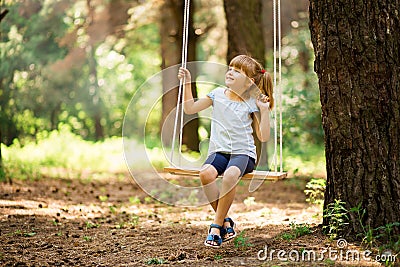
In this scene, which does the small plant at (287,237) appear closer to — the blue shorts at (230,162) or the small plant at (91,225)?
the blue shorts at (230,162)

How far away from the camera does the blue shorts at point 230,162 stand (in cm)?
449

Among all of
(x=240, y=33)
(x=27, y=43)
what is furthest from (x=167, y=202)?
(x=27, y=43)

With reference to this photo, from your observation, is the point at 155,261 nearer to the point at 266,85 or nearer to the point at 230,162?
the point at 230,162

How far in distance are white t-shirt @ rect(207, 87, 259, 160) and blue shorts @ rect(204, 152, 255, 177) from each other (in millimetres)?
39

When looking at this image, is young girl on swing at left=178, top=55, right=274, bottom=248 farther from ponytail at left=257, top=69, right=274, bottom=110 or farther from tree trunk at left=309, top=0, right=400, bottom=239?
tree trunk at left=309, top=0, right=400, bottom=239

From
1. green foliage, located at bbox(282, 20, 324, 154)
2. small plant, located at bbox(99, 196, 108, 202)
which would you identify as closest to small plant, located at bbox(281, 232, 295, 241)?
small plant, located at bbox(99, 196, 108, 202)

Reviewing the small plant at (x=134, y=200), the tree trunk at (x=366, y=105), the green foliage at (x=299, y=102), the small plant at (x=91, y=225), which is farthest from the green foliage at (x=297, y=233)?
the green foliage at (x=299, y=102)

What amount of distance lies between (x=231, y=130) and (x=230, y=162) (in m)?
0.27

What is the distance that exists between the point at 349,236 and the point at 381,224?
0.77 feet

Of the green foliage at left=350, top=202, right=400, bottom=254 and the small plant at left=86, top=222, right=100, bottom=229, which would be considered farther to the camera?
the small plant at left=86, top=222, right=100, bottom=229

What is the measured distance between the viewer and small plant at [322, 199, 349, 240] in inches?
167

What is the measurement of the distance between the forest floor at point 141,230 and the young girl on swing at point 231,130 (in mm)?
298

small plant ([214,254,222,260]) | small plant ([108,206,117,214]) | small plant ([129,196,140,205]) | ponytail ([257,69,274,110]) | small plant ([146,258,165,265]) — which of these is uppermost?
ponytail ([257,69,274,110])

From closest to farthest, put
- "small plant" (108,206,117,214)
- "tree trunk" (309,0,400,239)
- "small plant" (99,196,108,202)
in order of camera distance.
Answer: "tree trunk" (309,0,400,239) → "small plant" (108,206,117,214) → "small plant" (99,196,108,202)
